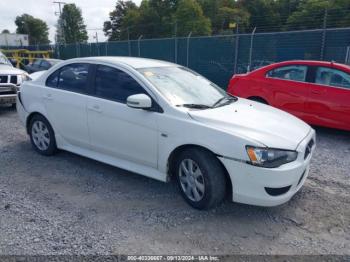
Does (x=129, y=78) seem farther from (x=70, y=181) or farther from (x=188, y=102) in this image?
(x=70, y=181)

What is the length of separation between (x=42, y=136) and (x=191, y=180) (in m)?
2.80

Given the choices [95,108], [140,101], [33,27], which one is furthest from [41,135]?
[33,27]

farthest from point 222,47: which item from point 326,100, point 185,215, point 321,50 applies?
point 185,215

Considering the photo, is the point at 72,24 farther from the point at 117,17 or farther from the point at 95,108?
the point at 95,108

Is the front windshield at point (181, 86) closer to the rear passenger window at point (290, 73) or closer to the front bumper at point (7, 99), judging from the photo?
the rear passenger window at point (290, 73)

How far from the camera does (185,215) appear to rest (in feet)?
11.3

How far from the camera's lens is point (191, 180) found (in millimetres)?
3525

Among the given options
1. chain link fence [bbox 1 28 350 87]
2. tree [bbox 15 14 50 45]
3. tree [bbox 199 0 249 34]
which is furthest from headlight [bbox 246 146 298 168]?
tree [bbox 15 14 50 45]

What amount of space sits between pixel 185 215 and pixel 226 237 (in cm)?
53

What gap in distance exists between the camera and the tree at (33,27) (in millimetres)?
99562

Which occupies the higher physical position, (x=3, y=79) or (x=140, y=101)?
(x=140, y=101)

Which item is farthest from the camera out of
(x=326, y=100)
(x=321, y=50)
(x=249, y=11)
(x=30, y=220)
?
(x=249, y=11)

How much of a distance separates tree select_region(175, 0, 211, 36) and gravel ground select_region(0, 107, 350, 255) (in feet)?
162

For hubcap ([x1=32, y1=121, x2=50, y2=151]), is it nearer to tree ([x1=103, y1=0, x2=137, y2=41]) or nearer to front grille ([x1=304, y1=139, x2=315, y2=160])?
front grille ([x1=304, y1=139, x2=315, y2=160])
